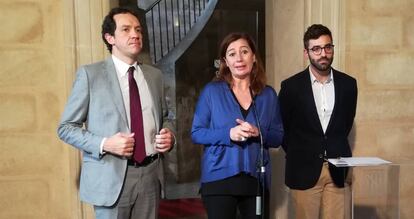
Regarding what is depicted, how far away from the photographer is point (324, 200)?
2.06 m

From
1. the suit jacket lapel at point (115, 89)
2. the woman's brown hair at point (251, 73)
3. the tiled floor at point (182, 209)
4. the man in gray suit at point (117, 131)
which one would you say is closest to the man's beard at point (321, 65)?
the woman's brown hair at point (251, 73)

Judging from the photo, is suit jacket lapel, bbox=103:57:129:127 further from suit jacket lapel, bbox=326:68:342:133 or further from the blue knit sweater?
suit jacket lapel, bbox=326:68:342:133

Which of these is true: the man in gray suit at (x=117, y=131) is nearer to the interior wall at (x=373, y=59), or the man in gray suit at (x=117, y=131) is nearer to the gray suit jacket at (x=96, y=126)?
the gray suit jacket at (x=96, y=126)

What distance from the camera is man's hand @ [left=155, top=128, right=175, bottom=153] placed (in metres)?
1.61

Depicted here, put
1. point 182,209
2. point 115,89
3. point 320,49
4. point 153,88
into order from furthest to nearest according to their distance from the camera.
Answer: point 182,209
point 320,49
point 153,88
point 115,89

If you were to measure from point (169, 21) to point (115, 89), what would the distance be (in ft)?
15.0

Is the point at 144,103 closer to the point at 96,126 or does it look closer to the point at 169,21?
the point at 96,126

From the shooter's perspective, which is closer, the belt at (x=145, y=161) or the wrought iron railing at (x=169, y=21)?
the belt at (x=145, y=161)

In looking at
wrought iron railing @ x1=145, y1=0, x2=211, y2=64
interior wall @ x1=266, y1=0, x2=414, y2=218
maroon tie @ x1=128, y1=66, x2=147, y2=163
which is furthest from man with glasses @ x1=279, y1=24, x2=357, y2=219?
wrought iron railing @ x1=145, y1=0, x2=211, y2=64

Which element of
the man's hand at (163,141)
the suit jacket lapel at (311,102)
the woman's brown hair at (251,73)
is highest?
the woman's brown hair at (251,73)

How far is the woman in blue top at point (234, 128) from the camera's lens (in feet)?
5.65

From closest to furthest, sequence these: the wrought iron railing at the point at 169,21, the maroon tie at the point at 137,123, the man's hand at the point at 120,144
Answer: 1. the man's hand at the point at 120,144
2. the maroon tie at the point at 137,123
3. the wrought iron railing at the point at 169,21

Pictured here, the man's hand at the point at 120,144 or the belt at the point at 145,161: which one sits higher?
the man's hand at the point at 120,144

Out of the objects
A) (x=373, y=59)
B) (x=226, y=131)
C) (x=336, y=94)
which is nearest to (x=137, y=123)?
(x=226, y=131)
